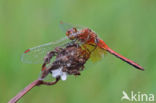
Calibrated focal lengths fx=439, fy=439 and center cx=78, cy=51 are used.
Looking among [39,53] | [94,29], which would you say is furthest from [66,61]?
[94,29]

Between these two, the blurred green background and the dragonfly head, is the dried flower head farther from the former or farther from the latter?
the blurred green background

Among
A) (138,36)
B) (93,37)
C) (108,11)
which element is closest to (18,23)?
(108,11)

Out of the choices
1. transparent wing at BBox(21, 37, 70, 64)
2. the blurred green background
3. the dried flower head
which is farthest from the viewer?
the blurred green background

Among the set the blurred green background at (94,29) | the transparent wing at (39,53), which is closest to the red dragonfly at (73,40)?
the transparent wing at (39,53)

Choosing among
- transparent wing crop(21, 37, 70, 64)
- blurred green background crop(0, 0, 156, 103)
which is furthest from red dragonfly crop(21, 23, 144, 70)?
blurred green background crop(0, 0, 156, 103)

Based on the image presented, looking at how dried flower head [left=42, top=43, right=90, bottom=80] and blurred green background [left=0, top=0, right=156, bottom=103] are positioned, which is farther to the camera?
blurred green background [left=0, top=0, right=156, bottom=103]

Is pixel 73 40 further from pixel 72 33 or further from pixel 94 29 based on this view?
pixel 94 29

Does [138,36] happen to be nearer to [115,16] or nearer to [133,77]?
[115,16]
